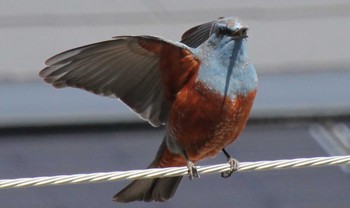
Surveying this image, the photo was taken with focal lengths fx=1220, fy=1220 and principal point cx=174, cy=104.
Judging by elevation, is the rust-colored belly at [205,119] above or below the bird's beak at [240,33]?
below

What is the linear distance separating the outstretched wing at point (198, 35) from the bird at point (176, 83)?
429 mm

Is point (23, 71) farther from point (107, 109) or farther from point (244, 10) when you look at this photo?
point (244, 10)

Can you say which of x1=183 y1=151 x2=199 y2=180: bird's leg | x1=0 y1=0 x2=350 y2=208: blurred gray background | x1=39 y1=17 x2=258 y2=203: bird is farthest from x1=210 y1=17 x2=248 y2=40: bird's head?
x1=0 y1=0 x2=350 y2=208: blurred gray background

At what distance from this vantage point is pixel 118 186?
634cm

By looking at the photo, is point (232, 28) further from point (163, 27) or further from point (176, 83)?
point (163, 27)

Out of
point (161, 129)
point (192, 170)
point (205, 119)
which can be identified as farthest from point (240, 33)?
point (161, 129)

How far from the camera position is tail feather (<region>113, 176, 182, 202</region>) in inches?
195

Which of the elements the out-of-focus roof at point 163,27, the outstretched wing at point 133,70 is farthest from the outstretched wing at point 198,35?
the out-of-focus roof at point 163,27

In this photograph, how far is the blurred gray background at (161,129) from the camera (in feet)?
20.3

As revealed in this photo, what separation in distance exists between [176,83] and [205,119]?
22 cm

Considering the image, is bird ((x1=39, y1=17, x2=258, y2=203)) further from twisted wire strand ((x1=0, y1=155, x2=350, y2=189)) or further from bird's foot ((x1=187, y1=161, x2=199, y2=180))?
twisted wire strand ((x1=0, y1=155, x2=350, y2=189))

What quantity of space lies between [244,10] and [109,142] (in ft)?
5.55

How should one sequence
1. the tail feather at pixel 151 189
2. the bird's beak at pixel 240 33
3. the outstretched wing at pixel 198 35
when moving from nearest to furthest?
1. the bird's beak at pixel 240 33
2. the tail feather at pixel 151 189
3. the outstretched wing at pixel 198 35

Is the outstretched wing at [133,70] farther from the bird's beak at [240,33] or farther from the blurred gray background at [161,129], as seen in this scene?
the blurred gray background at [161,129]
